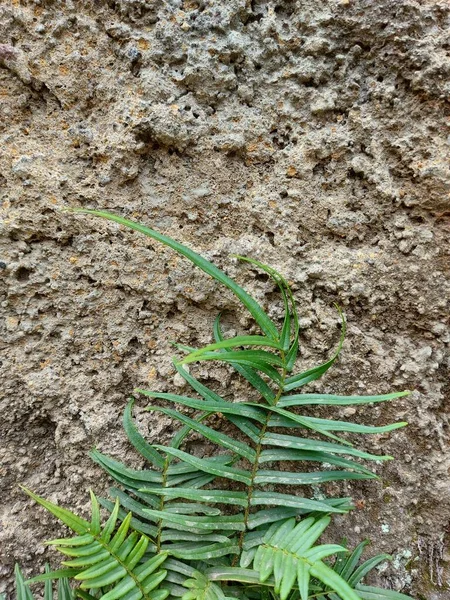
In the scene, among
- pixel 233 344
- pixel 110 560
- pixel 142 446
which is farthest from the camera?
pixel 142 446

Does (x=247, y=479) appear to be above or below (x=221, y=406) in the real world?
below

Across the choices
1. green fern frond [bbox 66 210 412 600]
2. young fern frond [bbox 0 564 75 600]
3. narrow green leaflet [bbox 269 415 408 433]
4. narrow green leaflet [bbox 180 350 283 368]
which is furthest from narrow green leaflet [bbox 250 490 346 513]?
young fern frond [bbox 0 564 75 600]

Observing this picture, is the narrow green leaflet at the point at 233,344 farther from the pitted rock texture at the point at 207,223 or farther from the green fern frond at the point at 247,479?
the pitted rock texture at the point at 207,223

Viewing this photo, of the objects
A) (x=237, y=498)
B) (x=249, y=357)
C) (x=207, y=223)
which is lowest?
(x=237, y=498)

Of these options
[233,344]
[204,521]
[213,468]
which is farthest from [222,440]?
[233,344]

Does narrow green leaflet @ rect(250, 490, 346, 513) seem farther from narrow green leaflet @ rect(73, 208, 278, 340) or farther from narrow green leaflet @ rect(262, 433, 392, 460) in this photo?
narrow green leaflet @ rect(73, 208, 278, 340)

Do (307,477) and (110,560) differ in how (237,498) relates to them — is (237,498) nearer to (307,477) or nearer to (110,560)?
(307,477)

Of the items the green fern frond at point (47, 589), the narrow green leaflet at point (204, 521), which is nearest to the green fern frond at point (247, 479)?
the narrow green leaflet at point (204, 521)

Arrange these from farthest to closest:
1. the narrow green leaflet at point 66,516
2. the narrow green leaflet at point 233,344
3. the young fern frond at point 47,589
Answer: the young fern frond at point 47,589, the narrow green leaflet at point 66,516, the narrow green leaflet at point 233,344
